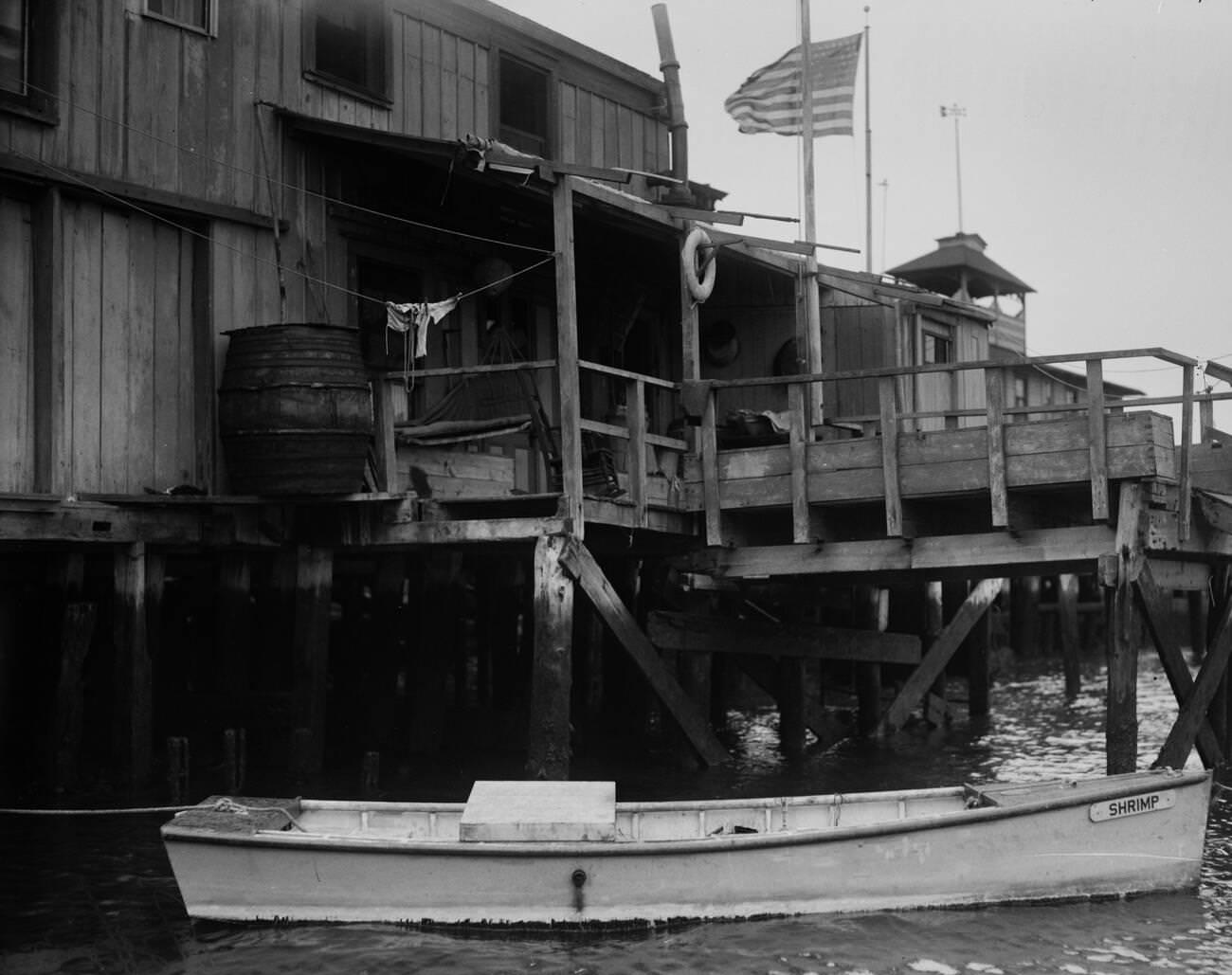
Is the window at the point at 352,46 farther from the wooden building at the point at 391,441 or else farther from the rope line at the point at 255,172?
the rope line at the point at 255,172

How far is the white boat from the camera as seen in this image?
372 inches

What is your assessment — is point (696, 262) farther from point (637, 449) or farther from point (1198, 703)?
point (1198, 703)

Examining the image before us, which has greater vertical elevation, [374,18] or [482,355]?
[374,18]

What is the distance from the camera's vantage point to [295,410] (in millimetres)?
12594

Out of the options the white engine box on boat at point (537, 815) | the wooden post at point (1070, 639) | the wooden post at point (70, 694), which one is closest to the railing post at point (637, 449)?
the white engine box on boat at point (537, 815)

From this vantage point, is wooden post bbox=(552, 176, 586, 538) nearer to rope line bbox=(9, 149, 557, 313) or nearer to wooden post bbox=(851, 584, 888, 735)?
rope line bbox=(9, 149, 557, 313)

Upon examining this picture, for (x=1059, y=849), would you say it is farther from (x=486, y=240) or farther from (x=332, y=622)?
(x=332, y=622)

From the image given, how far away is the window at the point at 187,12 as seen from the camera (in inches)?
528

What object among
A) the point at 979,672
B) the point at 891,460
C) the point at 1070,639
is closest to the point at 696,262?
the point at 891,460

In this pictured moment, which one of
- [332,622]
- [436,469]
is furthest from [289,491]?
[332,622]

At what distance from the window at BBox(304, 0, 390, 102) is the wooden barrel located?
11.1 feet

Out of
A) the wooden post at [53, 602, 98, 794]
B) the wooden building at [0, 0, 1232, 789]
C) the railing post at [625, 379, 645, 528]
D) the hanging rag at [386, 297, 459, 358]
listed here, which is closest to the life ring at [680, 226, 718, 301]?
the wooden building at [0, 0, 1232, 789]

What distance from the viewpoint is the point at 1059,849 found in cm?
995

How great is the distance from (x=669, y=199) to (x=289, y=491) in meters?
6.32
